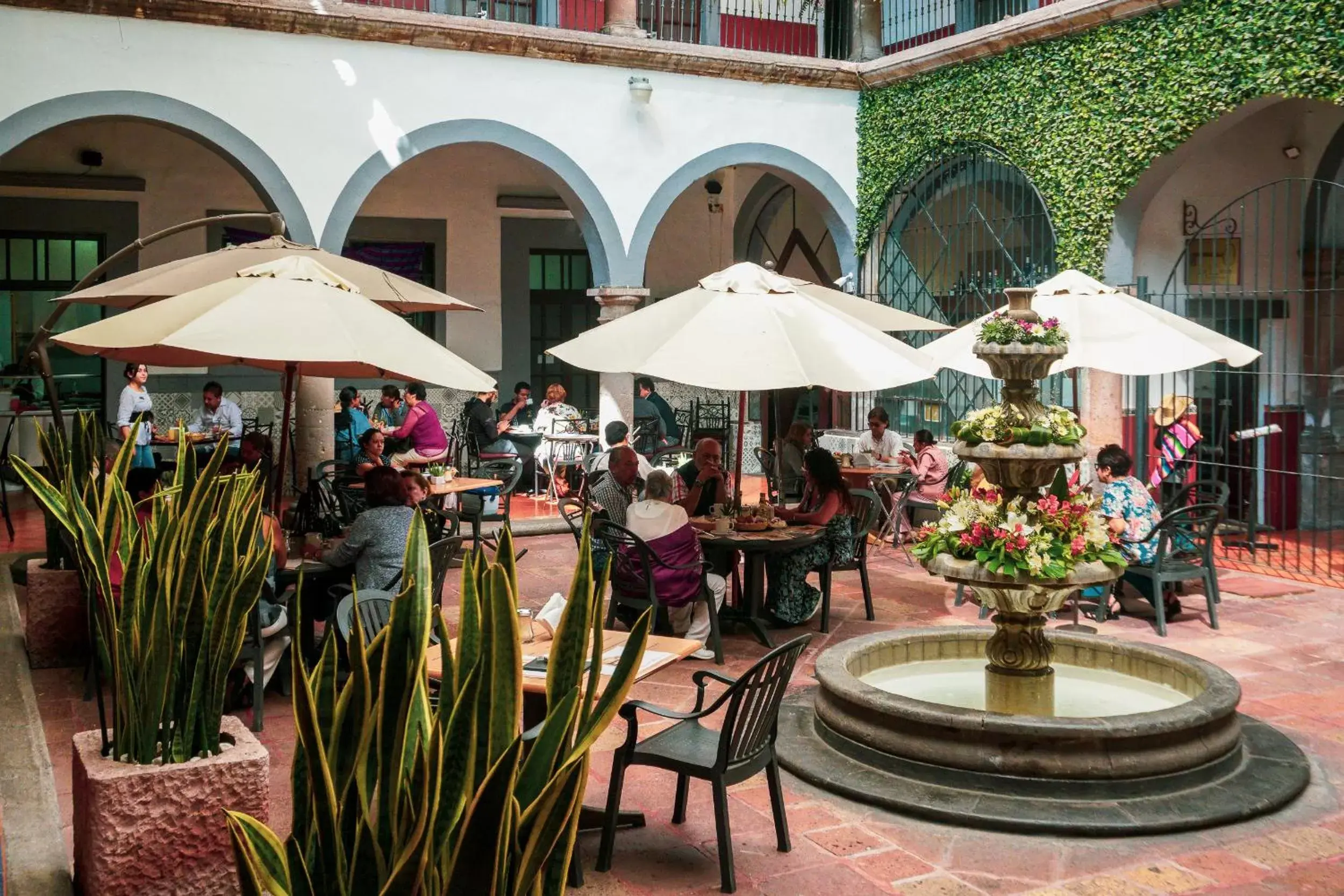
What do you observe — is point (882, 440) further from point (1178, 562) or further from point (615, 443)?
point (1178, 562)

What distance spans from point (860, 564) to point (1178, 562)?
1842mm

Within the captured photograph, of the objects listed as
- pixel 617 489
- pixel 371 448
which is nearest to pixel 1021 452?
pixel 617 489

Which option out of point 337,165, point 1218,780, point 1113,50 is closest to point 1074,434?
point 1218,780

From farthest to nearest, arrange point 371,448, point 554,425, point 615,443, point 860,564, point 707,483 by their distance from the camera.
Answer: point 554,425
point 615,443
point 371,448
point 707,483
point 860,564

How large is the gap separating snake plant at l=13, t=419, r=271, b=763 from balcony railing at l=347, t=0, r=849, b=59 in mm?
9821

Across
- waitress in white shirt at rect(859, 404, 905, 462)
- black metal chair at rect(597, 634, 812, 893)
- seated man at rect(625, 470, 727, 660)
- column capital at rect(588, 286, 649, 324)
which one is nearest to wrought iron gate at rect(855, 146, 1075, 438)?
waitress in white shirt at rect(859, 404, 905, 462)

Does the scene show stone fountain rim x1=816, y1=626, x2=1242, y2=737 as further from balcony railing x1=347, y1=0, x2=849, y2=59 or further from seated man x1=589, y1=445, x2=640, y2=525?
balcony railing x1=347, y1=0, x2=849, y2=59

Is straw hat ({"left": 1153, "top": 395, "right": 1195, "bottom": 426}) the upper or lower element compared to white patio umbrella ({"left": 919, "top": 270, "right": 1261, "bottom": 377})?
lower

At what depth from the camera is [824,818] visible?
15.3 ft

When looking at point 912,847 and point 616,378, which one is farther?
point 616,378

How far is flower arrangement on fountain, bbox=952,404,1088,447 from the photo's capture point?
5.21 metres

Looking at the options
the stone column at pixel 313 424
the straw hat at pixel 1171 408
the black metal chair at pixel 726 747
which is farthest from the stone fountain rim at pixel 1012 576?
the stone column at pixel 313 424

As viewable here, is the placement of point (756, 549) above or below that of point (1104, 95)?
below

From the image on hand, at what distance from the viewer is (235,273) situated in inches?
259
